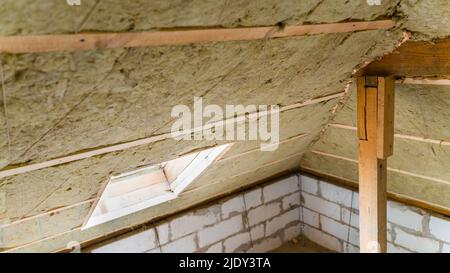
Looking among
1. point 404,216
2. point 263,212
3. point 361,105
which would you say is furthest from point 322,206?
point 361,105

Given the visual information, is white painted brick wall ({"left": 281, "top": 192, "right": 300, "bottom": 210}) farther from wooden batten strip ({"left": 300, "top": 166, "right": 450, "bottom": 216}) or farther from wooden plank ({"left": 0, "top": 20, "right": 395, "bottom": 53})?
wooden plank ({"left": 0, "top": 20, "right": 395, "bottom": 53})

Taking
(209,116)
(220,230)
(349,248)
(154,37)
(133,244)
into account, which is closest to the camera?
(154,37)

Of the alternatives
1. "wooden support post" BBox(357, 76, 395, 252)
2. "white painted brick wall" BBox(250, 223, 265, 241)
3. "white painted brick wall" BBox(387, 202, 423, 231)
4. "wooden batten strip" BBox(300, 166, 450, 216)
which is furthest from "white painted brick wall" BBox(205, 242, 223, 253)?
"wooden support post" BBox(357, 76, 395, 252)

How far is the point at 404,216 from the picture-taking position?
11.2ft

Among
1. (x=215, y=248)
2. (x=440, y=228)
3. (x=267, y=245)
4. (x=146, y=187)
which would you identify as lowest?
(x=267, y=245)

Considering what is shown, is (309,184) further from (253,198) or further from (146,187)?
(146,187)

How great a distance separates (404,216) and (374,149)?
1638 mm

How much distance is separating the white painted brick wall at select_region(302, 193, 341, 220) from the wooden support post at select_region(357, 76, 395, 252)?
1.68m

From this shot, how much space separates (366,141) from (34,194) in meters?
1.91

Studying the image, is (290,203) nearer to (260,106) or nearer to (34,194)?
(260,106)

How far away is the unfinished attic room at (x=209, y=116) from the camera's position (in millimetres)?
1097

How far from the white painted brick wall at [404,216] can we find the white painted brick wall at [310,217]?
989 millimetres
